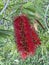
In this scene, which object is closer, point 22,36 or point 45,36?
point 22,36

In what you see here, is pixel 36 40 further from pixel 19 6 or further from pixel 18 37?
pixel 19 6

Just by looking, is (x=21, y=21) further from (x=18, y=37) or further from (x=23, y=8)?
(x=23, y=8)

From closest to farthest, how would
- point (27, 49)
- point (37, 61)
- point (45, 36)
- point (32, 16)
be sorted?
point (27, 49)
point (32, 16)
point (45, 36)
point (37, 61)

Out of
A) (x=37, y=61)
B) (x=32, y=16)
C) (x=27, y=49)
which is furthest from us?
(x=37, y=61)

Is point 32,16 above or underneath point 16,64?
above

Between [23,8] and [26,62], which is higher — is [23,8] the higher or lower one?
the higher one

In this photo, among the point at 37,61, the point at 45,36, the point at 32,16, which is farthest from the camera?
the point at 37,61

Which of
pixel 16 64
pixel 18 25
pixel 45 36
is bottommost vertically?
pixel 16 64

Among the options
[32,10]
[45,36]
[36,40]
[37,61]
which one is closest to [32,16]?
[32,10]

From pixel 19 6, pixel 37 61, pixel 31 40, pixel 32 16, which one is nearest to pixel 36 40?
pixel 31 40
